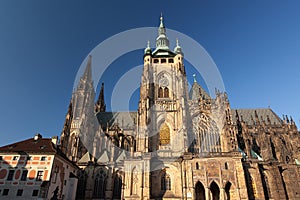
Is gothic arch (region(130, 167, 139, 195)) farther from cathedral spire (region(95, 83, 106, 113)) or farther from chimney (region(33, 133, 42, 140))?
cathedral spire (region(95, 83, 106, 113))

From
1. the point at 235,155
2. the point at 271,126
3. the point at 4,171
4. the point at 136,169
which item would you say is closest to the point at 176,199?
the point at 136,169

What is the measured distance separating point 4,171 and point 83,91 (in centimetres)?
3167

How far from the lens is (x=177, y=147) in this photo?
1437 inches

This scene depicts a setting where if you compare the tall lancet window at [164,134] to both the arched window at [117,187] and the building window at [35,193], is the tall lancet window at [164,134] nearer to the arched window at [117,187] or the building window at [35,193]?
the arched window at [117,187]

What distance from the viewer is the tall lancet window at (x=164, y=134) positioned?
3775 cm

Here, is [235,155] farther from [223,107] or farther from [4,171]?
[4,171]

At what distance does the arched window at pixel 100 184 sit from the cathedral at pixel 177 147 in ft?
0.55

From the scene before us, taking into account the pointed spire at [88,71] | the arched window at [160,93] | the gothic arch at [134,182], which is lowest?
the gothic arch at [134,182]

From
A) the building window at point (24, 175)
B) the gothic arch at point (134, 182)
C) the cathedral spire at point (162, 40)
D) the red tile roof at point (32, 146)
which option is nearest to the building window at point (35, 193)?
the building window at point (24, 175)

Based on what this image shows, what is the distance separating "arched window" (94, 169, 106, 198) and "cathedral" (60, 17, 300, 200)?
0.17 meters

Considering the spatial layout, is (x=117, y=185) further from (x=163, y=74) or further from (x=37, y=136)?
(x=163, y=74)

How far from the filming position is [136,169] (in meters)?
32.8

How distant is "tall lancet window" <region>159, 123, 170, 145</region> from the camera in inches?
1486

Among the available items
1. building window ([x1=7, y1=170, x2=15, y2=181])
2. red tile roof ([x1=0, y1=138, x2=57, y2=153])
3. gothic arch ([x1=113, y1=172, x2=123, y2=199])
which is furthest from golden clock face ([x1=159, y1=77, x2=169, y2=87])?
building window ([x1=7, y1=170, x2=15, y2=181])
